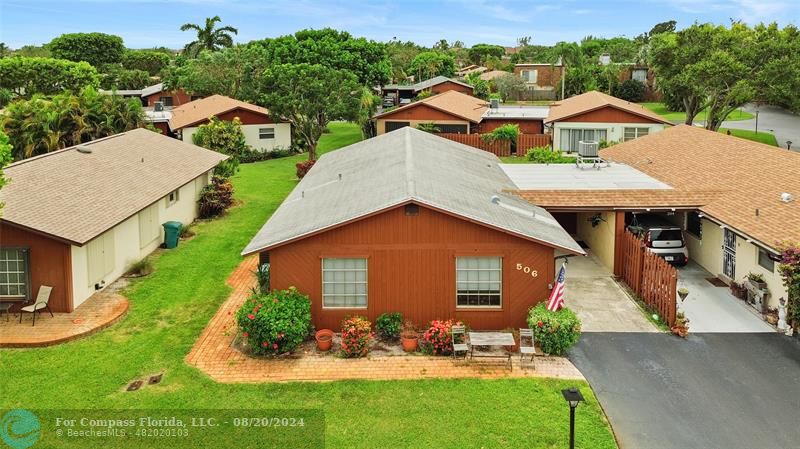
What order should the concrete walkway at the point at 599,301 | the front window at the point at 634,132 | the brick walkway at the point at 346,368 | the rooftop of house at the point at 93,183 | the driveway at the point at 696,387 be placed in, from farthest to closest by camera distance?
the front window at the point at 634,132 → the rooftop of house at the point at 93,183 → the concrete walkway at the point at 599,301 → the brick walkway at the point at 346,368 → the driveway at the point at 696,387

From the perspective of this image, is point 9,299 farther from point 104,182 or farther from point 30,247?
point 104,182

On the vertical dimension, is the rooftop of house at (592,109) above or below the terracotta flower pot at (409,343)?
above

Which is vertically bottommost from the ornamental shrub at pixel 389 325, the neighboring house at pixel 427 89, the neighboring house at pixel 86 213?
the ornamental shrub at pixel 389 325

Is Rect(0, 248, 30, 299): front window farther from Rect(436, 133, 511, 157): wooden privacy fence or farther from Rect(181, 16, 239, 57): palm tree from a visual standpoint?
Rect(181, 16, 239, 57): palm tree

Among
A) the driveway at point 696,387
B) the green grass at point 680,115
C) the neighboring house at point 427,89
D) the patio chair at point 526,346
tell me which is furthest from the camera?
the neighboring house at point 427,89

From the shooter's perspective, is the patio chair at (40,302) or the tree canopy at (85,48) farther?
the tree canopy at (85,48)

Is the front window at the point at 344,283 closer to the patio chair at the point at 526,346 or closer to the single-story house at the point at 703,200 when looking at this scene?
the patio chair at the point at 526,346

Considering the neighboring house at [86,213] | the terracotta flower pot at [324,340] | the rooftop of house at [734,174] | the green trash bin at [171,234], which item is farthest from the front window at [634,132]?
the terracotta flower pot at [324,340]

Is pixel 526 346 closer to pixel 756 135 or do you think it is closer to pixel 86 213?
pixel 86 213
